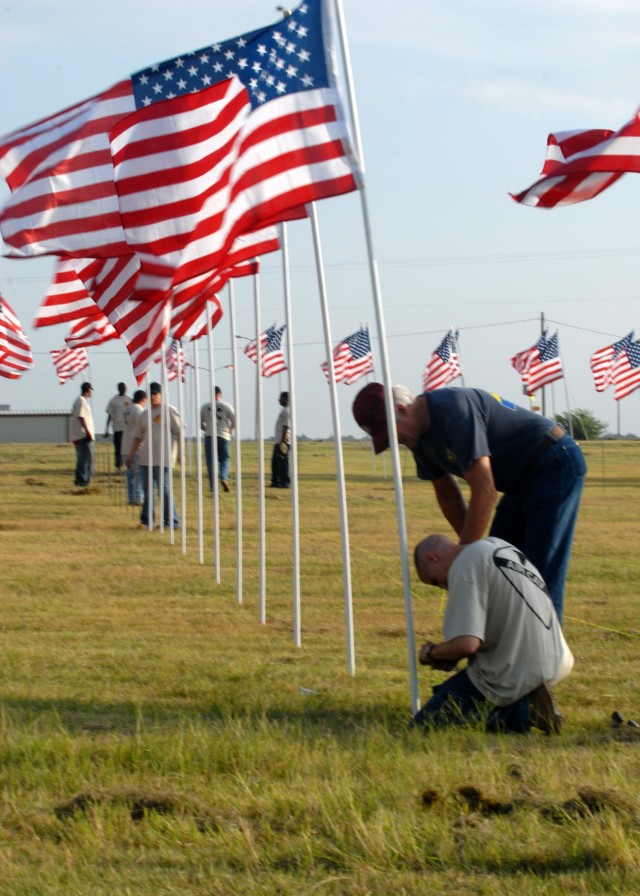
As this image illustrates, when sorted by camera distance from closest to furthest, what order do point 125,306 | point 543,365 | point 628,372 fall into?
point 125,306, point 628,372, point 543,365

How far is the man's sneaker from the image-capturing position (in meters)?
6.56

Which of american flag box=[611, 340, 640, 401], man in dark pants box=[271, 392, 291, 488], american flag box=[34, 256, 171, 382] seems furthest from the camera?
american flag box=[611, 340, 640, 401]

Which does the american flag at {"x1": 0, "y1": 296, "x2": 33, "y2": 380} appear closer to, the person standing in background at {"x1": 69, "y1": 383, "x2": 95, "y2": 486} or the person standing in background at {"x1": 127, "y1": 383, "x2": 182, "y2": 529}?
the person standing in background at {"x1": 69, "y1": 383, "x2": 95, "y2": 486}

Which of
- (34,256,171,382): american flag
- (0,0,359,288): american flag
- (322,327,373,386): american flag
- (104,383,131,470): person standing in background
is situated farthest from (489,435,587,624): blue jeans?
(322,327,373,386): american flag

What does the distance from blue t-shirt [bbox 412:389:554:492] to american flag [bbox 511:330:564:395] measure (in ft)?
134

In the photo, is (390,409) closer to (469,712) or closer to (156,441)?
(469,712)

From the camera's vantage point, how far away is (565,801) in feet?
16.7

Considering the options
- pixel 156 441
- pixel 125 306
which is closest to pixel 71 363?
pixel 156 441

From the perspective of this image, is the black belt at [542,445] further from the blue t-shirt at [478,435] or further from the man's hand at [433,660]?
the man's hand at [433,660]

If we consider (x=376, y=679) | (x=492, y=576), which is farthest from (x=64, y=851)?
(x=376, y=679)

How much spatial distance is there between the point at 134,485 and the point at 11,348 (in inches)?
353

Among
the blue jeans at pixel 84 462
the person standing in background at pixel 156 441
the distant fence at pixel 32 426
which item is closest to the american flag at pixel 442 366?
the blue jeans at pixel 84 462

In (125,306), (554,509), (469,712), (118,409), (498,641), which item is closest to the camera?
(498,641)

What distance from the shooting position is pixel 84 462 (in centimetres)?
3006
